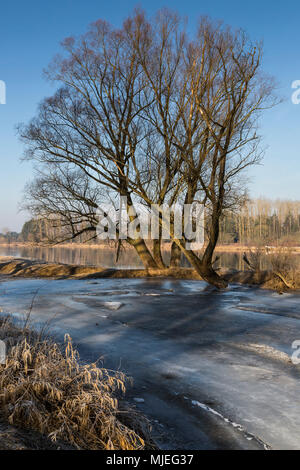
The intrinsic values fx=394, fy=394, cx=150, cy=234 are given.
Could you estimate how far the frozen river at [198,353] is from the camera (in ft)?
12.7

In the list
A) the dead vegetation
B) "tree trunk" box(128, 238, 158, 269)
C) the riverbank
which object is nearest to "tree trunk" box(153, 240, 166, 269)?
"tree trunk" box(128, 238, 158, 269)

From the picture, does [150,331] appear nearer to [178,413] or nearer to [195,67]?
[178,413]

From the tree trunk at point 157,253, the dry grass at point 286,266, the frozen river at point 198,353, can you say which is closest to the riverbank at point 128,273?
the dry grass at point 286,266

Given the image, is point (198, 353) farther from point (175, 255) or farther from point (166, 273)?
point (175, 255)

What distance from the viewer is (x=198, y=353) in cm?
635

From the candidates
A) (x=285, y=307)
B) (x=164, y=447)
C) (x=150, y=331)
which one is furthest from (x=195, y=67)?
(x=164, y=447)

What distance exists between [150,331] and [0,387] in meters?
4.42

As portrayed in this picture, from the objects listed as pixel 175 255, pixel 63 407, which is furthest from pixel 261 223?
pixel 63 407

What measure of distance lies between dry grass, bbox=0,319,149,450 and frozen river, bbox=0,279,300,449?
1.38 ft

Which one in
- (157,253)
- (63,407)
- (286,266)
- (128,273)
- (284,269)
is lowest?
(63,407)

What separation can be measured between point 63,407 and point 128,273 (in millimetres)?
15594

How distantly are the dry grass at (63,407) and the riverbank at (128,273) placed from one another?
11.6m

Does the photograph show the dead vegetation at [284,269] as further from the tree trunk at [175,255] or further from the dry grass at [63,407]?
the dry grass at [63,407]

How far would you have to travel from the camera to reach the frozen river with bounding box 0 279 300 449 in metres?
3.86
